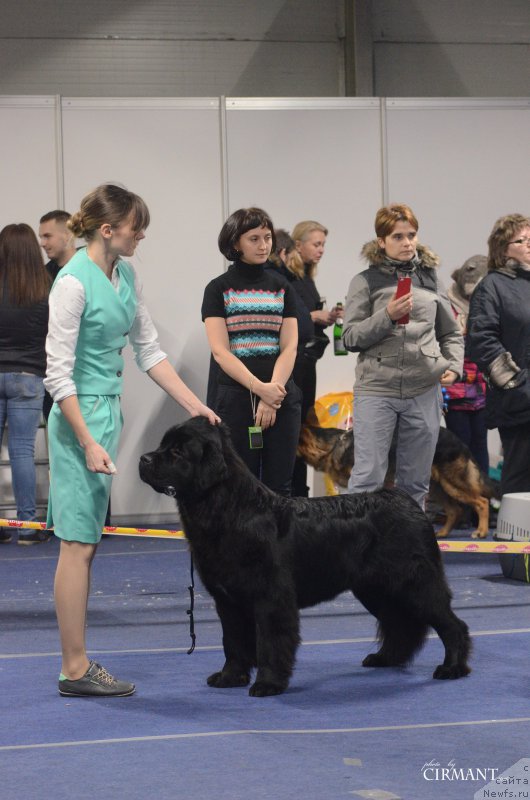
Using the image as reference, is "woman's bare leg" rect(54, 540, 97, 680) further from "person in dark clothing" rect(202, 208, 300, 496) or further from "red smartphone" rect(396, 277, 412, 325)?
"red smartphone" rect(396, 277, 412, 325)

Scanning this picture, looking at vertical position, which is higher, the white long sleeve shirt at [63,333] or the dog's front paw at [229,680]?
the white long sleeve shirt at [63,333]

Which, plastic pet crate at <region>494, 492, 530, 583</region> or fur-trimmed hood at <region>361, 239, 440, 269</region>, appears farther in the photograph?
plastic pet crate at <region>494, 492, 530, 583</region>

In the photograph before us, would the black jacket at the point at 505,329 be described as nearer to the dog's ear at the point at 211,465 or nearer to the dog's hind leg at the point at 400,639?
the dog's hind leg at the point at 400,639

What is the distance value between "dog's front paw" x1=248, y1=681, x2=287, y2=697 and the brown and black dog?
325 centimetres

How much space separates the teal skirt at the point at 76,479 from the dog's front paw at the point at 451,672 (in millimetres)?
1046

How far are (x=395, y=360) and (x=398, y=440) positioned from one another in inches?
12.9

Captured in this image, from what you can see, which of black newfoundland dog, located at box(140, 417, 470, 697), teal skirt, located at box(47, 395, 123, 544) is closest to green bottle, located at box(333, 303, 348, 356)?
black newfoundland dog, located at box(140, 417, 470, 697)

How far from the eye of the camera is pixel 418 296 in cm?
466

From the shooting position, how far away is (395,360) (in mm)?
4605

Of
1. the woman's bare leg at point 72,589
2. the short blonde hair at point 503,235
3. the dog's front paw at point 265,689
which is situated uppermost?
the short blonde hair at point 503,235

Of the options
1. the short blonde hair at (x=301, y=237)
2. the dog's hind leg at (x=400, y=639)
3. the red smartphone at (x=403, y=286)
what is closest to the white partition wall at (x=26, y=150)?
the short blonde hair at (x=301, y=237)

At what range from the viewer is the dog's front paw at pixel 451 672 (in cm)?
332

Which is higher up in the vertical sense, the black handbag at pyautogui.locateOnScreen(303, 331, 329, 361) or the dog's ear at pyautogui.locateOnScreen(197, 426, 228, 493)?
the black handbag at pyautogui.locateOnScreen(303, 331, 329, 361)

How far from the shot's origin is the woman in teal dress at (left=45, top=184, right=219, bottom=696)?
9.99 feet
